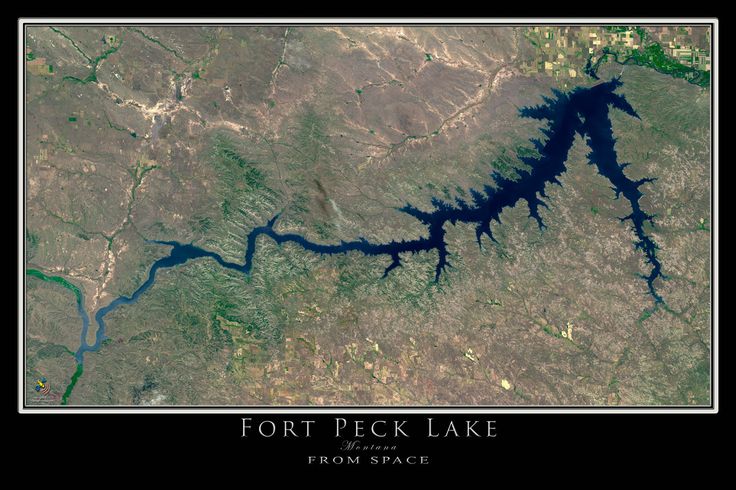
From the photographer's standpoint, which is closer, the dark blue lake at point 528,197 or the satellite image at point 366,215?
the satellite image at point 366,215

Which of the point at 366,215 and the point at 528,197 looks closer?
the point at 366,215

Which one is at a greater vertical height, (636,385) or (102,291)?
(102,291)

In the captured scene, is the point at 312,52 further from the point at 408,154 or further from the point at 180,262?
the point at 180,262

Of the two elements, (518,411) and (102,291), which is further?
(102,291)

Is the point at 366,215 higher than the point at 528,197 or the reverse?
the reverse

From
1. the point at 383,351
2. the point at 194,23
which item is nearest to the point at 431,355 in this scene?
the point at 383,351

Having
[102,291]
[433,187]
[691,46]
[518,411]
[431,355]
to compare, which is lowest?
[518,411]

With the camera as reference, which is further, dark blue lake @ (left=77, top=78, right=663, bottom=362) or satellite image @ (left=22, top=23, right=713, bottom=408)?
dark blue lake @ (left=77, top=78, right=663, bottom=362)

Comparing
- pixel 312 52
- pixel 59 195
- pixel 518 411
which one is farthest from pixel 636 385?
pixel 59 195
